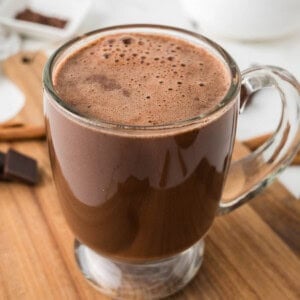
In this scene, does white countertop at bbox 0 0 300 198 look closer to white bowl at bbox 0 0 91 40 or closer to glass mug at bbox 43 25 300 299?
white bowl at bbox 0 0 91 40

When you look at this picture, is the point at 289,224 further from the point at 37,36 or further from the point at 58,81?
the point at 37,36

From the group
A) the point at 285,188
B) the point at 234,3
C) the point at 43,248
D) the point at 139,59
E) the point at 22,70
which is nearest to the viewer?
the point at 139,59

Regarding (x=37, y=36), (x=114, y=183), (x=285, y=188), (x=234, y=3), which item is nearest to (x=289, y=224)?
(x=285, y=188)

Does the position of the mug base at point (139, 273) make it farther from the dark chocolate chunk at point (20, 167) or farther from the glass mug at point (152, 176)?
the dark chocolate chunk at point (20, 167)

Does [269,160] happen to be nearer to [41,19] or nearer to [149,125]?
[149,125]

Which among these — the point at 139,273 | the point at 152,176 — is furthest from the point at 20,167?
the point at 152,176

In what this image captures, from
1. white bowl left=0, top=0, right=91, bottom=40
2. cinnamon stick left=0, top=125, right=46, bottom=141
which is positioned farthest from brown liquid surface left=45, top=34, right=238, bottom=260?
white bowl left=0, top=0, right=91, bottom=40

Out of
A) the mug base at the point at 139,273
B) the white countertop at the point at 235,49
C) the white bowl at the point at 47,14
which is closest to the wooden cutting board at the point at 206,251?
the mug base at the point at 139,273
